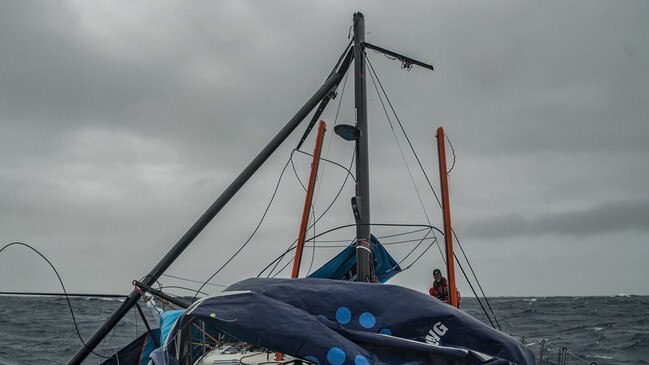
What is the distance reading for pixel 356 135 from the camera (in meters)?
8.88

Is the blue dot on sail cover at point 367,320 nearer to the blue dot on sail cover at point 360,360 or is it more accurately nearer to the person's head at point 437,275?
the blue dot on sail cover at point 360,360

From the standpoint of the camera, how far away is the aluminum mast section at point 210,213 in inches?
275

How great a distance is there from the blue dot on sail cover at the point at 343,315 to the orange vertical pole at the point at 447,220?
3678mm

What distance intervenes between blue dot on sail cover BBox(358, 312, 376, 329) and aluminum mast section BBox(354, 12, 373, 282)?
9.11 ft

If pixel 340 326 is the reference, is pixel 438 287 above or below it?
above

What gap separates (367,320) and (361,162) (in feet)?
13.3

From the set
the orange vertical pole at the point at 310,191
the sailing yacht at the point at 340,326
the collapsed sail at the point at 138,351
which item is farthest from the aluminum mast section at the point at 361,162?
the collapsed sail at the point at 138,351

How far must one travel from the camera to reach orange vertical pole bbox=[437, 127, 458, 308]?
8672mm

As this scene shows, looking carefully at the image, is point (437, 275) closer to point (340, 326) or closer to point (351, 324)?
point (351, 324)

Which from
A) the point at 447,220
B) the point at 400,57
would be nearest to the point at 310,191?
the point at 447,220

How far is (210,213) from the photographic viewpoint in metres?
7.92

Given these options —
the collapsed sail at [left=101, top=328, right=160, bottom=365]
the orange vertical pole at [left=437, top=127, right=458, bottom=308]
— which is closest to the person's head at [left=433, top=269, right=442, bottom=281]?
the orange vertical pole at [left=437, top=127, right=458, bottom=308]

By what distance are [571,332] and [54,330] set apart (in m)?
28.2

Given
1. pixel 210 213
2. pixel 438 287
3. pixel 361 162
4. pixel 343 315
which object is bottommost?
pixel 343 315
